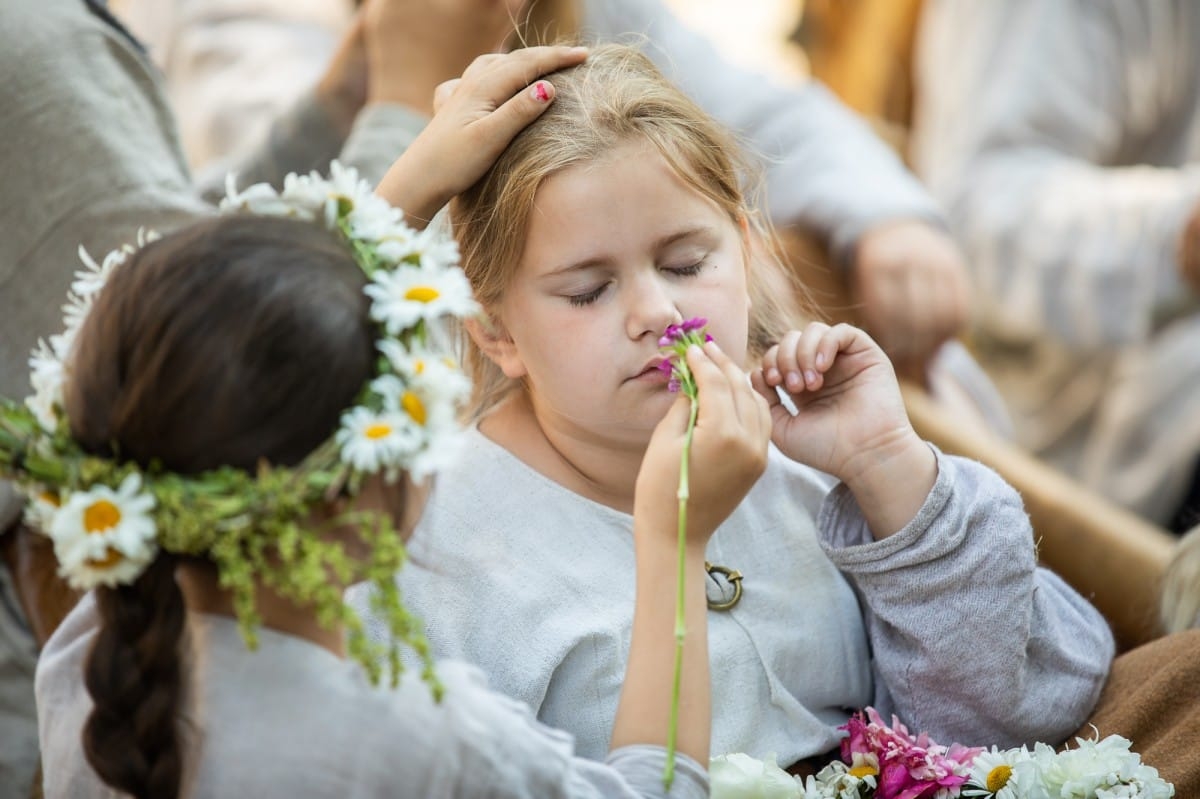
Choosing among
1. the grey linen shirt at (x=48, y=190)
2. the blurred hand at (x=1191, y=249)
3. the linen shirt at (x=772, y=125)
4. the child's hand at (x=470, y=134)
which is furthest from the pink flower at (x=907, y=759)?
the blurred hand at (x=1191, y=249)

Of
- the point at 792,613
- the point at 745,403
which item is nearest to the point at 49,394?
the point at 745,403

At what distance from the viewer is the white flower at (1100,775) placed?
1.20 m

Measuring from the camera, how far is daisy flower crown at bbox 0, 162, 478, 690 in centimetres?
91

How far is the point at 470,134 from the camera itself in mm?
1310

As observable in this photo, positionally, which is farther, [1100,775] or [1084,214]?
[1084,214]

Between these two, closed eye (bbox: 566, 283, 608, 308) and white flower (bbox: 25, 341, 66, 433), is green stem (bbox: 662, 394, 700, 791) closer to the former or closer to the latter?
closed eye (bbox: 566, 283, 608, 308)

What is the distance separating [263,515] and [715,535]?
615mm

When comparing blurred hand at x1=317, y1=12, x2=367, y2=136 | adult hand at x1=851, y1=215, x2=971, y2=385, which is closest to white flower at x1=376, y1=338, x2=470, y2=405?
blurred hand at x1=317, y1=12, x2=367, y2=136

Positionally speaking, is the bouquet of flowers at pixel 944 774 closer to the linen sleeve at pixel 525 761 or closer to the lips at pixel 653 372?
the linen sleeve at pixel 525 761

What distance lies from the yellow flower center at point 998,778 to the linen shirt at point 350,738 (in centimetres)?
34

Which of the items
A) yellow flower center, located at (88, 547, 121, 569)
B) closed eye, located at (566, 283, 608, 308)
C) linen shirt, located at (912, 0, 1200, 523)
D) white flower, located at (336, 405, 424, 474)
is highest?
white flower, located at (336, 405, 424, 474)

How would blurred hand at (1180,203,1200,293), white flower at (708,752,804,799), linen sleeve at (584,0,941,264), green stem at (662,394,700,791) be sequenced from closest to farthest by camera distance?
green stem at (662,394,700,791), white flower at (708,752,804,799), linen sleeve at (584,0,941,264), blurred hand at (1180,203,1200,293)

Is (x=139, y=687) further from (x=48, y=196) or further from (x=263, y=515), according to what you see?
(x=48, y=196)

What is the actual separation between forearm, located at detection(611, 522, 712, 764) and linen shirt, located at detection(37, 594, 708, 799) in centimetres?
3
